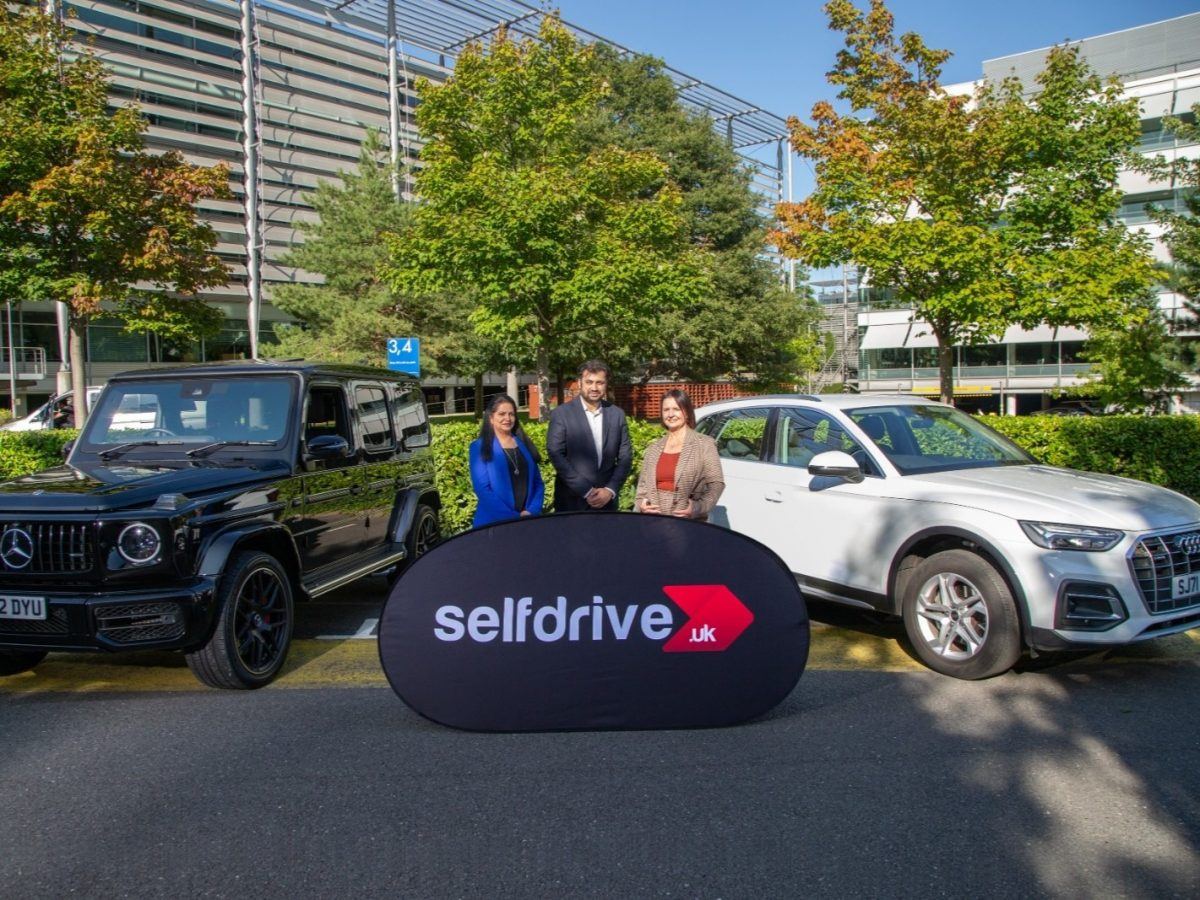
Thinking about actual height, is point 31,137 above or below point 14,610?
above

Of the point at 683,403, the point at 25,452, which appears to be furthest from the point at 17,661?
the point at 25,452

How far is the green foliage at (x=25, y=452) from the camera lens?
35.6 feet

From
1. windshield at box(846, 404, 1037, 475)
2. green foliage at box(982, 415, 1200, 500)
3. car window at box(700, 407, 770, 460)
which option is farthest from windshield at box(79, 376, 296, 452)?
green foliage at box(982, 415, 1200, 500)

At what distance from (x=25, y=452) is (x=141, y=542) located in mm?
7878

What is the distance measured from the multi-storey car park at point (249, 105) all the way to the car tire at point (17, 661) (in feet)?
105

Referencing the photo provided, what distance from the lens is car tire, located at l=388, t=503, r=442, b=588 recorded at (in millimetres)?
7480

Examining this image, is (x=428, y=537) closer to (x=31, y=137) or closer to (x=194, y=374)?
(x=194, y=374)

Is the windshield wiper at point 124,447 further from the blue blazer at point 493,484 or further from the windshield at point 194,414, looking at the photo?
the blue blazer at point 493,484

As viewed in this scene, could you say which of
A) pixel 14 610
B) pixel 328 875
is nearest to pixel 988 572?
pixel 328 875

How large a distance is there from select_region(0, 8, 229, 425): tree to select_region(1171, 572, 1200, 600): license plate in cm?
1548

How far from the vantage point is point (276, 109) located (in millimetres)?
45000

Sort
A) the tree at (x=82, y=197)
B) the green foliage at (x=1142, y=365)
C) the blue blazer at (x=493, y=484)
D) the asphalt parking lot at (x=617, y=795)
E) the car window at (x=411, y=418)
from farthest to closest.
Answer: the green foliage at (x=1142, y=365) → the tree at (x=82, y=197) → the car window at (x=411, y=418) → the blue blazer at (x=493, y=484) → the asphalt parking lot at (x=617, y=795)

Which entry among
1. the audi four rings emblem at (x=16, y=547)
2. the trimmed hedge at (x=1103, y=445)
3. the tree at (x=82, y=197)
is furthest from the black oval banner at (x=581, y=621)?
the tree at (x=82, y=197)

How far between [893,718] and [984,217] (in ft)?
42.2
